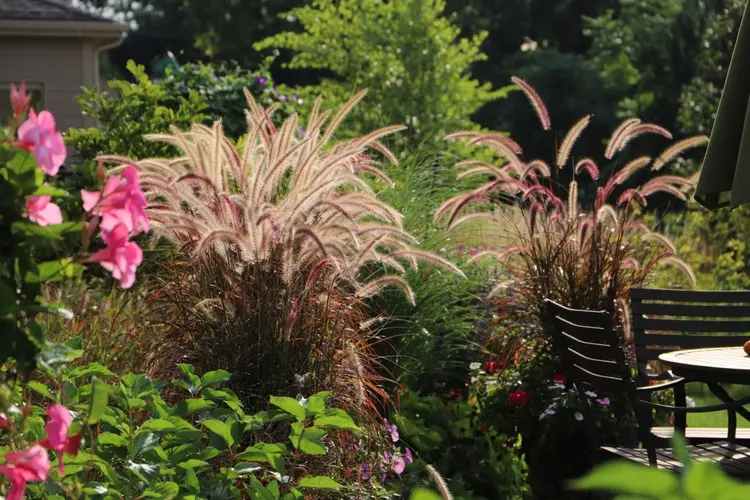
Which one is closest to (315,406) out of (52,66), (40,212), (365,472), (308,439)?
(308,439)

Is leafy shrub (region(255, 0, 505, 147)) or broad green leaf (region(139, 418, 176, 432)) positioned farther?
leafy shrub (region(255, 0, 505, 147))

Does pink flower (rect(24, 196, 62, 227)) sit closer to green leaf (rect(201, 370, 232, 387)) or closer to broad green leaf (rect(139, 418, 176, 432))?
broad green leaf (rect(139, 418, 176, 432))

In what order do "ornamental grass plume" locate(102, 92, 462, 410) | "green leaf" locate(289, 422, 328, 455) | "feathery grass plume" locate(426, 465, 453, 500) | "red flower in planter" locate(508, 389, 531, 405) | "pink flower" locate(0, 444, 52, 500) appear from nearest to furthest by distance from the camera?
"pink flower" locate(0, 444, 52, 500) < "feathery grass plume" locate(426, 465, 453, 500) < "green leaf" locate(289, 422, 328, 455) < "ornamental grass plume" locate(102, 92, 462, 410) < "red flower in planter" locate(508, 389, 531, 405)

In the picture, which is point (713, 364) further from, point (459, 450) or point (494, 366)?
point (494, 366)

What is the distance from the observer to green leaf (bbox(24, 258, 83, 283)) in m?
1.56

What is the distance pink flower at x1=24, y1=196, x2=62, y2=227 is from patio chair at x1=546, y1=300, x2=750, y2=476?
2.74 m

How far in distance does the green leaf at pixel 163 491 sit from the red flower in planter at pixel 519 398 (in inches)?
122

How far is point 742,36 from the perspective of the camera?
4750mm

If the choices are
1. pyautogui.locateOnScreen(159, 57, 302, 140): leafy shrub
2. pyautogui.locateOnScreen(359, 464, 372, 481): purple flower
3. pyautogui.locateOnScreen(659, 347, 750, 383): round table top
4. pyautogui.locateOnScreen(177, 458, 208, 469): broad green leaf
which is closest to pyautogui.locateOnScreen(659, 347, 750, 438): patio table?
pyautogui.locateOnScreen(659, 347, 750, 383): round table top

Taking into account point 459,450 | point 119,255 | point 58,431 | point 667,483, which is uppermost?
point 667,483

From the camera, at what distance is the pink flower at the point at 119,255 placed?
5.21 ft

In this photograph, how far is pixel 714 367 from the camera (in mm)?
3924

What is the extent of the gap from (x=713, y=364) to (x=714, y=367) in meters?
0.11

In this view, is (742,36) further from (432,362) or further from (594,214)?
(432,362)
